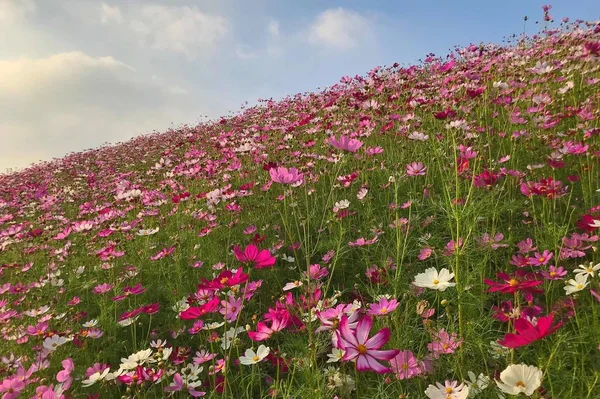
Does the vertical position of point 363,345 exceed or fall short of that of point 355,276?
it exceeds it

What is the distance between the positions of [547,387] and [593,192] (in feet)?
6.09

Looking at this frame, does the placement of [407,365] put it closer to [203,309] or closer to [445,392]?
[445,392]

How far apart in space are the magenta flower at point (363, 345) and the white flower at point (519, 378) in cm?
26

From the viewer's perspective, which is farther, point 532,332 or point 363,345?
point 363,345

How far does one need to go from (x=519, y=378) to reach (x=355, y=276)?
1.48 meters

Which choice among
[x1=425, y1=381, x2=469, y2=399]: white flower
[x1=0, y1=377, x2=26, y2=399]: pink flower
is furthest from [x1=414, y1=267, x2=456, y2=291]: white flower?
[x1=0, y1=377, x2=26, y2=399]: pink flower

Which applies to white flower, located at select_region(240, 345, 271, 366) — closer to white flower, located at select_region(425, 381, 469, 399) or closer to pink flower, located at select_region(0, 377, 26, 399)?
white flower, located at select_region(425, 381, 469, 399)

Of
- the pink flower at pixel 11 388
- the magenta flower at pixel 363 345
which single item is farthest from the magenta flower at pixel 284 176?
the pink flower at pixel 11 388

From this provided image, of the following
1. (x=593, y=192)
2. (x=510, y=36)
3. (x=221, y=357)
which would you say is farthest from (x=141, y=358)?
(x=510, y=36)

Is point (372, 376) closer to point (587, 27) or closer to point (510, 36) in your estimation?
point (587, 27)

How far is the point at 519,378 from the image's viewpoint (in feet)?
3.33

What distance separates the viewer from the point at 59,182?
8.00 m

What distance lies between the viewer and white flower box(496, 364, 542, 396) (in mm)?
991

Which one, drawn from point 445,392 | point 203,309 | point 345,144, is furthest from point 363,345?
point 345,144
